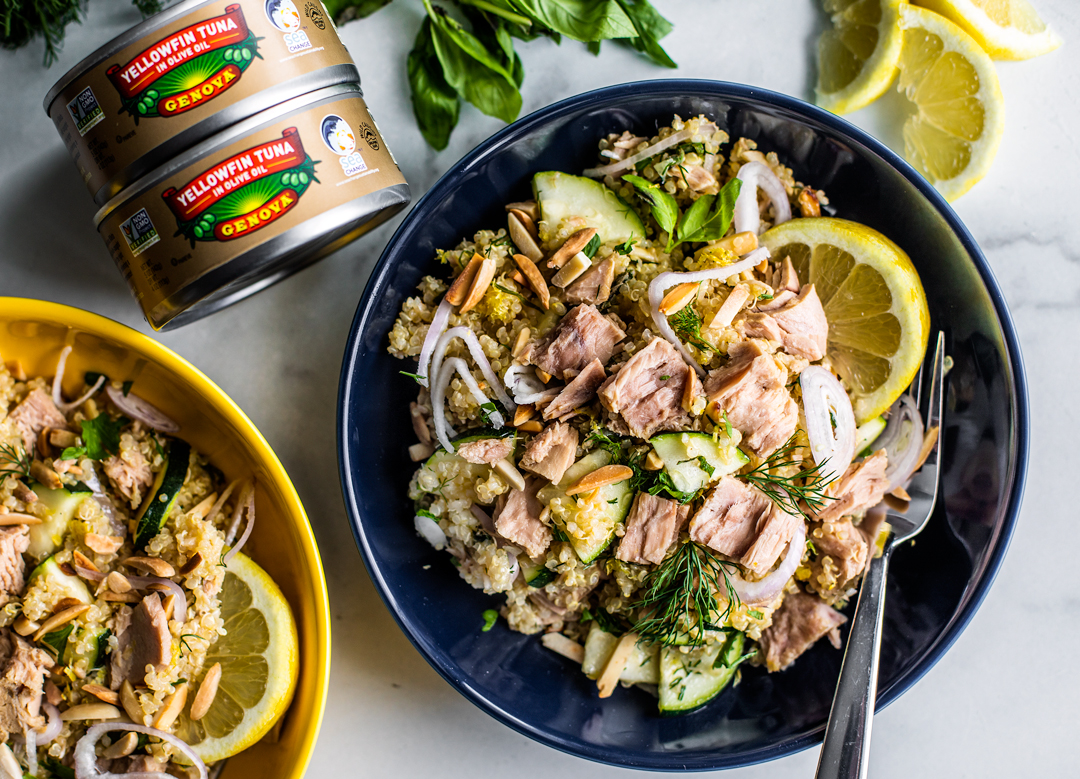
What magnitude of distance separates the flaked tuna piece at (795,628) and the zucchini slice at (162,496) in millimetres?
1878

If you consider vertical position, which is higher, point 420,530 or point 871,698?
point 420,530

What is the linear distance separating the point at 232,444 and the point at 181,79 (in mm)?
1045

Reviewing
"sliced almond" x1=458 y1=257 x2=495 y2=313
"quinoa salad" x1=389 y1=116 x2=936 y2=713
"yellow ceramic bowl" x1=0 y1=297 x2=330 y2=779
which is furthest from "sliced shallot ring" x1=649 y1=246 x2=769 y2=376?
"yellow ceramic bowl" x1=0 y1=297 x2=330 y2=779

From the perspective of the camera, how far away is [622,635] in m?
2.22

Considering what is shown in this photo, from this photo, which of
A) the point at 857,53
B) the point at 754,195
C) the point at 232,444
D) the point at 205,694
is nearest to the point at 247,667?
the point at 205,694

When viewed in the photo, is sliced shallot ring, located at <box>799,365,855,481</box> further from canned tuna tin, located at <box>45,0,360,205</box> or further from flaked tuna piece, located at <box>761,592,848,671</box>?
canned tuna tin, located at <box>45,0,360,205</box>

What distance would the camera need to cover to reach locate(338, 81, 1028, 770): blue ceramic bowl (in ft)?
6.66

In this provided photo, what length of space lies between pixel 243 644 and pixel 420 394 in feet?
3.02

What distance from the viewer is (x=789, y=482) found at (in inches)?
79.4

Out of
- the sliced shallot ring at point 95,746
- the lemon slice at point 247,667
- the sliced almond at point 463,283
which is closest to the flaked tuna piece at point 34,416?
the lemon slice at point 247,667

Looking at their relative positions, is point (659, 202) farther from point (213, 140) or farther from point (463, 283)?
point (213, 140)

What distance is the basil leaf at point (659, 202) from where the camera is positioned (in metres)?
2.04

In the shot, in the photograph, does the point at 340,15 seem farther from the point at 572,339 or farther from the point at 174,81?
the point at 572,339

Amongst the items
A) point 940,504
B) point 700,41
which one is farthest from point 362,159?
point 940,504
